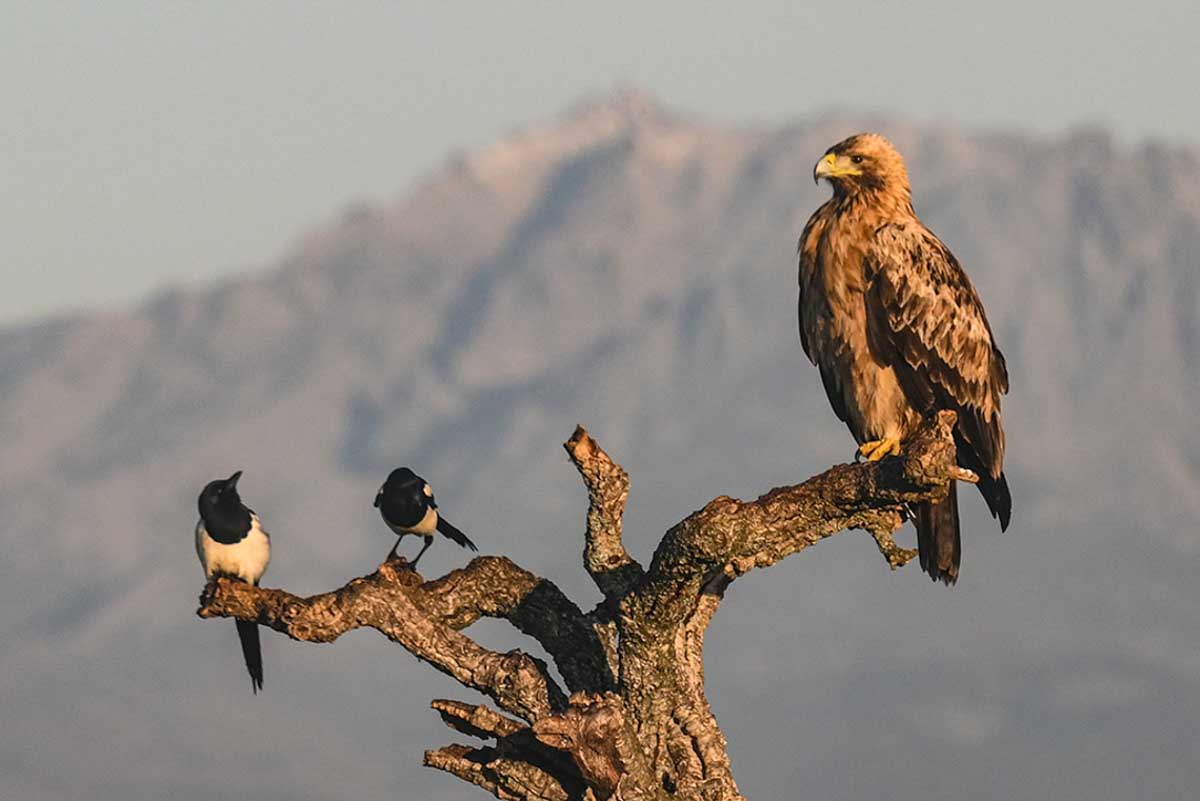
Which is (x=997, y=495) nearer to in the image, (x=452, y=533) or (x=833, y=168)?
(x=833, y=168)

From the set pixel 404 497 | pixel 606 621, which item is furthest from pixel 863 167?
pixel 606 621

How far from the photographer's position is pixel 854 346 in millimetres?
20359

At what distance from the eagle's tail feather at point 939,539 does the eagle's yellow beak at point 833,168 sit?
3347 millimetres

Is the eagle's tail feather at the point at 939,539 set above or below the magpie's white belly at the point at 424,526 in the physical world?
below

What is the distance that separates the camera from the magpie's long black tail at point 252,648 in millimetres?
18938

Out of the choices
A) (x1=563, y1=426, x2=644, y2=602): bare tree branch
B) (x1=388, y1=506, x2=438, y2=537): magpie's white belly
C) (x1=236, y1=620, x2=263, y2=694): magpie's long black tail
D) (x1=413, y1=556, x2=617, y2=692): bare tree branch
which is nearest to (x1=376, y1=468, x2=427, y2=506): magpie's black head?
(x1=388, y1=506, x2=438, y2=537): magpie's white belly

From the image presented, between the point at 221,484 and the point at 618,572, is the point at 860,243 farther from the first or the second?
the point at 221,484

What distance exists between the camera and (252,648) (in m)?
19.2

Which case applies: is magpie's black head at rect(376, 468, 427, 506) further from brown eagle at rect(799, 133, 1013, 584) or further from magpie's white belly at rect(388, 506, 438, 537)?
brown eagle at rect(799, 133, 1013, 584)

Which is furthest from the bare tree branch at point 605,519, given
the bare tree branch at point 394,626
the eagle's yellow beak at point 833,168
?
the eagle's yellow beak at point 833,168

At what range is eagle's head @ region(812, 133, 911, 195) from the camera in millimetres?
20956

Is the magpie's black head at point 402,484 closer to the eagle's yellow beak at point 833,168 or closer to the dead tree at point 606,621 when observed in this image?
the dead tree at point 606,621

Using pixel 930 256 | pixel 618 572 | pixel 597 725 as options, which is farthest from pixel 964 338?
pixel 597 725

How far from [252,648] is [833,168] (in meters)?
6.91
